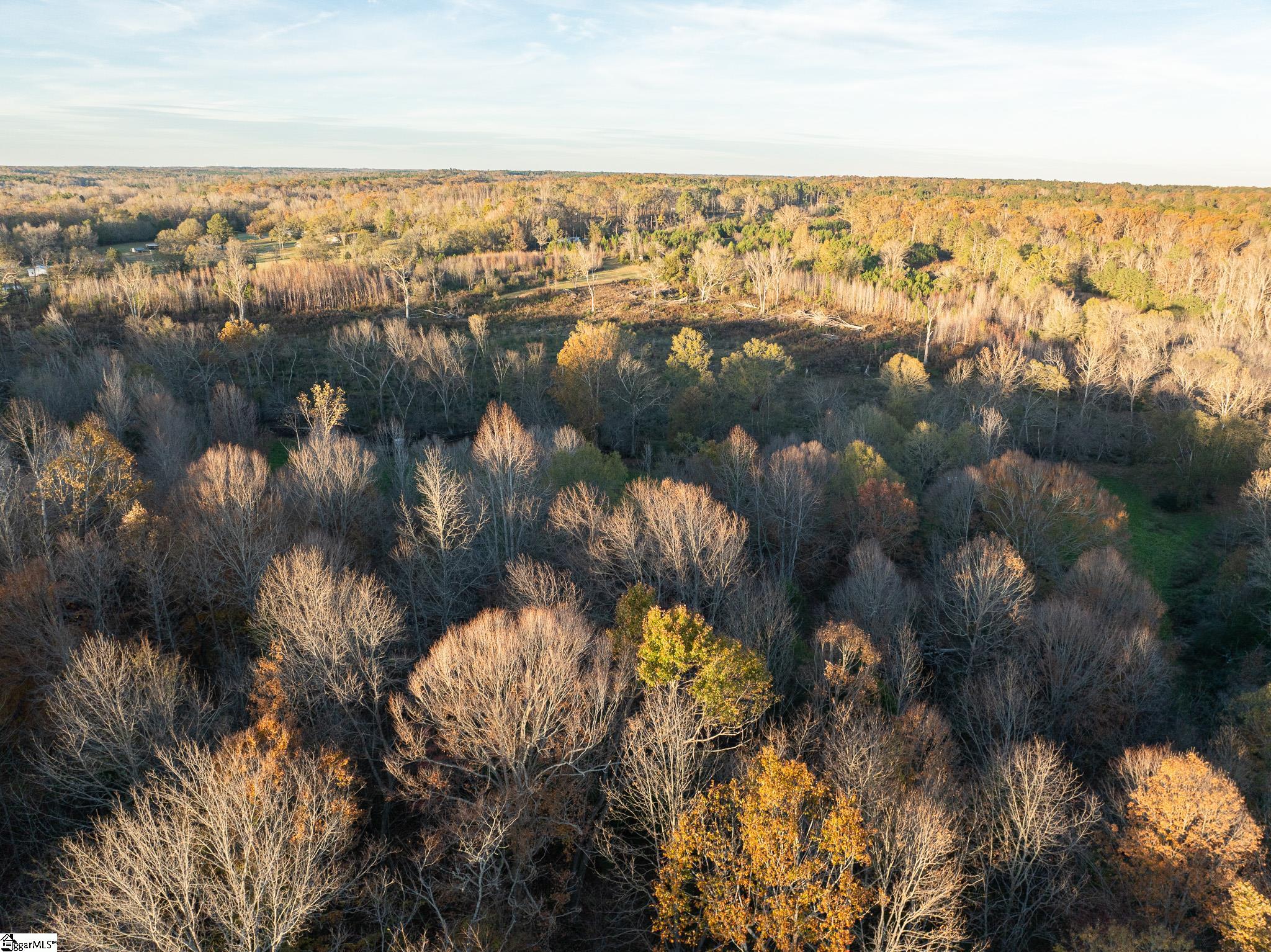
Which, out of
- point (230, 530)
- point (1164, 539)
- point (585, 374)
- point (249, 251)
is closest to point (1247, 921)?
point (230, 530)

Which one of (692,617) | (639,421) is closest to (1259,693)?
(692,617)

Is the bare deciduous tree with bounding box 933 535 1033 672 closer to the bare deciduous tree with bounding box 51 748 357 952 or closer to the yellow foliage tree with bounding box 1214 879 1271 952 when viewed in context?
the yellow foliage tree with bounding box 1214 879 1271 952

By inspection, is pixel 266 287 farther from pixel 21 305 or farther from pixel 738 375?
pixel 738 375

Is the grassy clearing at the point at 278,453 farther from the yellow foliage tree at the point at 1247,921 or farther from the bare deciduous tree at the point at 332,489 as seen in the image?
the yellow foliage tree at the point at 1247,921

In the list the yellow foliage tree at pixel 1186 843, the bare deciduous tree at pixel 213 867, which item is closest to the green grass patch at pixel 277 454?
the bare deciduous tree at pixel 213 867

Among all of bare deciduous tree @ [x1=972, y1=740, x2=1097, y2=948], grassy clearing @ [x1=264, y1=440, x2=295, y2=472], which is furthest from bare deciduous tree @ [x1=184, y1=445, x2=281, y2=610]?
bare deciduous tree @ [x1=972, y1=740, x2=1097, y2=948]

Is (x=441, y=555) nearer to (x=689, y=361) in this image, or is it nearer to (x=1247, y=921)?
(x=1247, y=921)

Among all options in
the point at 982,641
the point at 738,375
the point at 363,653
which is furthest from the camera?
the point at 738,375
